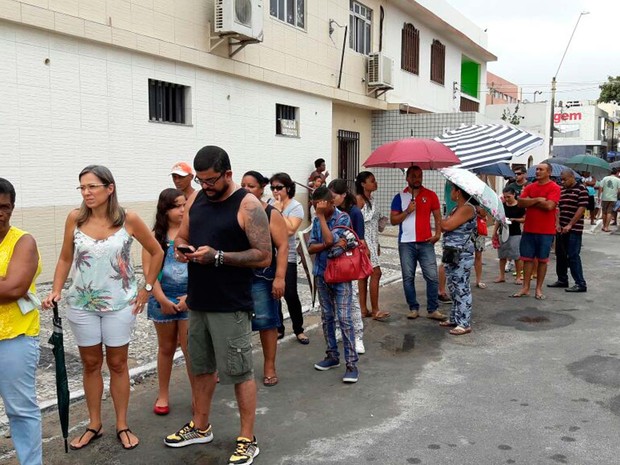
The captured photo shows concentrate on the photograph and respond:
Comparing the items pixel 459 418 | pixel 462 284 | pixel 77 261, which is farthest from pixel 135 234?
pixel 462 284

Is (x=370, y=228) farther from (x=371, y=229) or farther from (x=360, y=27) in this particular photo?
(x=360, y=27)

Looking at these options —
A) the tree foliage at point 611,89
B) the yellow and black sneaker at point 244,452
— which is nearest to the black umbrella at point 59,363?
the yellow and black sneaker at point 244,452

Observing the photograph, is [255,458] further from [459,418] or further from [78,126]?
[78,126]

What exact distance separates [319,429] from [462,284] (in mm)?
3091

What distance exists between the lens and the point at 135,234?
3834 mm

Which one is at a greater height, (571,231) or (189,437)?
(571,231)

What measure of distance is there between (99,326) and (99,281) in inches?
11.8

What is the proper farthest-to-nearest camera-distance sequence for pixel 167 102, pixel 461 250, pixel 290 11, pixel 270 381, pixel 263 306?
1. pixel 290 11
2. pixel 167 102
3. pixel 461 250
4. pixel 270 381
5. pixel 263 306

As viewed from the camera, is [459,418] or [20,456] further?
[459,418]

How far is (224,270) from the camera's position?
351 centimetres

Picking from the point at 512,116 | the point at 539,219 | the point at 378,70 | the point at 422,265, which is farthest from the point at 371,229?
the point at 512,116

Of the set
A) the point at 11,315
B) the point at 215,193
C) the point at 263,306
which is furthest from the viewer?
the point at 263,306

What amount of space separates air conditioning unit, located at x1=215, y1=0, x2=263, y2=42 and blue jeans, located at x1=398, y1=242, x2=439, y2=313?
569 cm

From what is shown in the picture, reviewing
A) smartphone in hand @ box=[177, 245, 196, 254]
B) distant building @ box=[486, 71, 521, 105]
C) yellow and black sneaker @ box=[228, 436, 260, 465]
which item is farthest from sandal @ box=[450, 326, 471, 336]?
distant building @ box=[486, 71, 521, 105]
